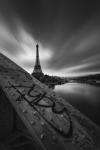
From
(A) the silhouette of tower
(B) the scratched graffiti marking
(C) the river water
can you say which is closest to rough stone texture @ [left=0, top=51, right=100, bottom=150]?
(B) the scratched graffiti marking

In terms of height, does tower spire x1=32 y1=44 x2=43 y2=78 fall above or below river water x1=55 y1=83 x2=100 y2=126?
above

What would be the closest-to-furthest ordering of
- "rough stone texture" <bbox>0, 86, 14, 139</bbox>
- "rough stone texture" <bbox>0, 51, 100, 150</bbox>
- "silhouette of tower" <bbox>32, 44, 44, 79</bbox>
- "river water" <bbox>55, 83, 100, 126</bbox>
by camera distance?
"rough stone texture" <bbox>0, 51, 100, 150</bbox> < "rough stone texture" <bbox>0, 86, 14, 139</bbox> < "river water" <bbox>55, 83, 100, 126</bbox> < "silhouette of tower" <bbox>32, 44, 44, 79</bbox>

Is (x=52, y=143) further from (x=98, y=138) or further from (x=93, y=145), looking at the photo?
(x=98, y=138)

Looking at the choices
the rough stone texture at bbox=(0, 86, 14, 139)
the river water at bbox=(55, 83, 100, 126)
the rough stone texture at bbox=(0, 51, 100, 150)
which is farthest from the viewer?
the river water at bbox=(55, 83, 100, 126)

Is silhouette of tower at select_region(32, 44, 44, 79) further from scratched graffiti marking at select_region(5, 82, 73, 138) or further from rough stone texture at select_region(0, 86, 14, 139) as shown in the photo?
scratched graffiti marking at select_region(5, 82, 73, 138)

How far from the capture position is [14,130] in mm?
2623

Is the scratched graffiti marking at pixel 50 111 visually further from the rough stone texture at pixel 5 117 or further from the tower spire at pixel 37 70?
the tower spire at pixel 37 70

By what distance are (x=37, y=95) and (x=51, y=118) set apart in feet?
1.24

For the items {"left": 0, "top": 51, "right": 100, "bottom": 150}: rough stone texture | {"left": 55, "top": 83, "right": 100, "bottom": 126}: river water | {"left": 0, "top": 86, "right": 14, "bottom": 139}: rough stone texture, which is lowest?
{"left": 55, "top": 83, "right": 100, "bottom": 126}: river water

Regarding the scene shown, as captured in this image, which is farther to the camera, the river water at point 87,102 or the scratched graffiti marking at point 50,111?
the river water at point 87,102

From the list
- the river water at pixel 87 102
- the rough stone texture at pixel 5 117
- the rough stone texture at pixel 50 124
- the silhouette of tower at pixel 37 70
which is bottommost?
the river water at pixel 87 102

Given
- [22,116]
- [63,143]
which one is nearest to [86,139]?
[63,143]

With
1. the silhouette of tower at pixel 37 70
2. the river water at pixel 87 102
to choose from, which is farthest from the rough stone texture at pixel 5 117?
the silhouette of tower at pixel 37 70

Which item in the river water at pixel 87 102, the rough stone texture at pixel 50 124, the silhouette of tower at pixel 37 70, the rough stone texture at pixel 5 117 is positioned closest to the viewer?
the rough stone texture at pixel 50 124
